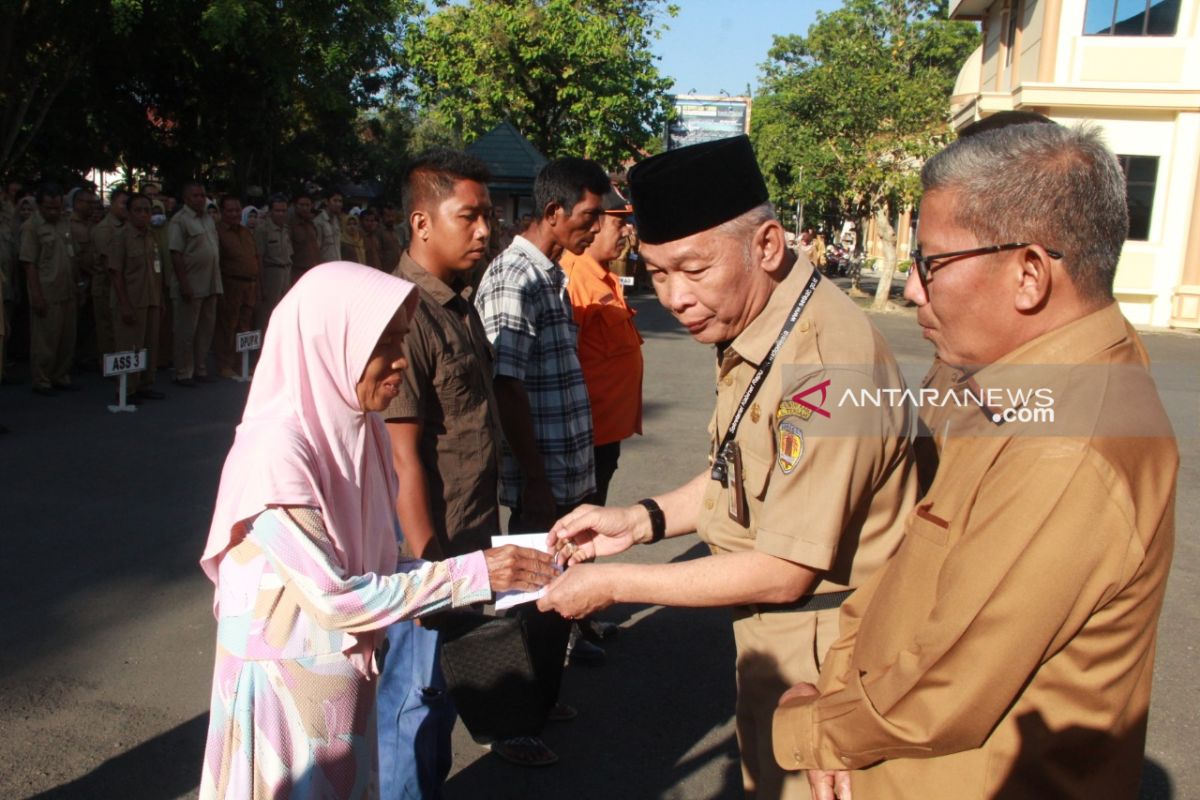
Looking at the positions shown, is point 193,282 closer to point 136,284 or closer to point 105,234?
point 136,284

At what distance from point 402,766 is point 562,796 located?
79 centimetres

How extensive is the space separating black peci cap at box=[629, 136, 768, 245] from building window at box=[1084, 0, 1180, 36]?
21944 mm

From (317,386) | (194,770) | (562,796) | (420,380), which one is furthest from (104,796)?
(317,386)

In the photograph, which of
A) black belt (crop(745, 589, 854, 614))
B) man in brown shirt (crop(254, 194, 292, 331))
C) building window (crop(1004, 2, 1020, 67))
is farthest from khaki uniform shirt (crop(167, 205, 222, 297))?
building window (crop(1004, 2, 1020, 67))

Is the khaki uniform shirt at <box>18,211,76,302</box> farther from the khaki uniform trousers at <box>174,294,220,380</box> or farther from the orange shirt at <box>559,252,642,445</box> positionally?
the orange shirt at <box>559,252,642,445</box>

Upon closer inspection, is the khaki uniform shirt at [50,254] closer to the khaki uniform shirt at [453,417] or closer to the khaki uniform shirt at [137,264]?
the khaki uniform shirt at [137,264]

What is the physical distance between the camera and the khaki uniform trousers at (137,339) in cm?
955

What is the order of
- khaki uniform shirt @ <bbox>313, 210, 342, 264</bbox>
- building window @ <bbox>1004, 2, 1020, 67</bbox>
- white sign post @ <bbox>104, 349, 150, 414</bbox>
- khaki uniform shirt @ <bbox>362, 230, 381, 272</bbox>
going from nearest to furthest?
white sign post @ <bbox>104, 349, 150, 414</bbox>
khaki uniform shirt @ <bbox>313, 210, 342, 264</bbox>
khaki uniform shirt @ <bbox>362, 230, 381, 272</bbox>
building window @ <bbox>1004, 2, 1020, 67</bbox>

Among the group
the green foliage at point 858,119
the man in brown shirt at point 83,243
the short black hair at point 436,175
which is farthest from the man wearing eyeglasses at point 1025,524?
the green foliage at point 858,119

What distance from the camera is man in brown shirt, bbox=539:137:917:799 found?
1.83m

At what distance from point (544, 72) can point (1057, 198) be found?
26733 mm

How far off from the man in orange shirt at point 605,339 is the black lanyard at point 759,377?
7.22 ft

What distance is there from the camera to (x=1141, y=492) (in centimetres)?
125

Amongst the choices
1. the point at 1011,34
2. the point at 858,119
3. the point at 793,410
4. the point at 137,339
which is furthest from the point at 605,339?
the point at 1011,34
